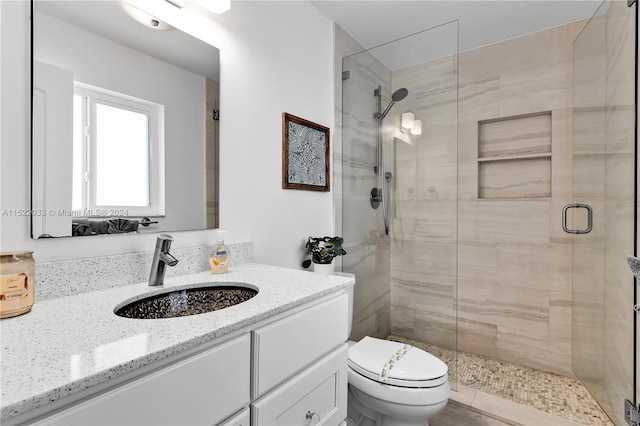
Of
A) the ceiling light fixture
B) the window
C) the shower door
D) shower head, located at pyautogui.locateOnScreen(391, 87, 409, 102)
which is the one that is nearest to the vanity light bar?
the ceiling light fixture

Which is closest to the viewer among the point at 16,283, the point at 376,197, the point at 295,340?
the point at 16,283

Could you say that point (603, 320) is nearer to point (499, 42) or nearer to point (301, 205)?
point (301, 205)

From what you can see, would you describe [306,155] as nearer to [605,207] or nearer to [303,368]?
[303,368]

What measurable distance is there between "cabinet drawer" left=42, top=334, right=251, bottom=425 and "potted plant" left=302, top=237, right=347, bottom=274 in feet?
3.48

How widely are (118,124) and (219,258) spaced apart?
59 centimetres

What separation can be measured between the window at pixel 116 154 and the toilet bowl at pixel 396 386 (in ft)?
3.73

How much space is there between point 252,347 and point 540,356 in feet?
7.83

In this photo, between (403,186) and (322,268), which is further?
(403,186)

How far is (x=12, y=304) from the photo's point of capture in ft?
2.52

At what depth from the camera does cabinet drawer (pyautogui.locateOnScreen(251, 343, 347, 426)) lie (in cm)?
88

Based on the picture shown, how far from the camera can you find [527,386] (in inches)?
83.4

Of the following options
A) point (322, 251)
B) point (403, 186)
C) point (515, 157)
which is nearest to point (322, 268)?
point (322, 251)

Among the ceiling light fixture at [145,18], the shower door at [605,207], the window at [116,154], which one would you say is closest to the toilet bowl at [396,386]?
the shower door at [605,207]

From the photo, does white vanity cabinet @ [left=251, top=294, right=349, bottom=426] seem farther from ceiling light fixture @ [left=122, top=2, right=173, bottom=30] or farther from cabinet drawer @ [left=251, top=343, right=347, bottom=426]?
ceiling light fixture @ [left=122, top=2, right=173, bottom=30]
